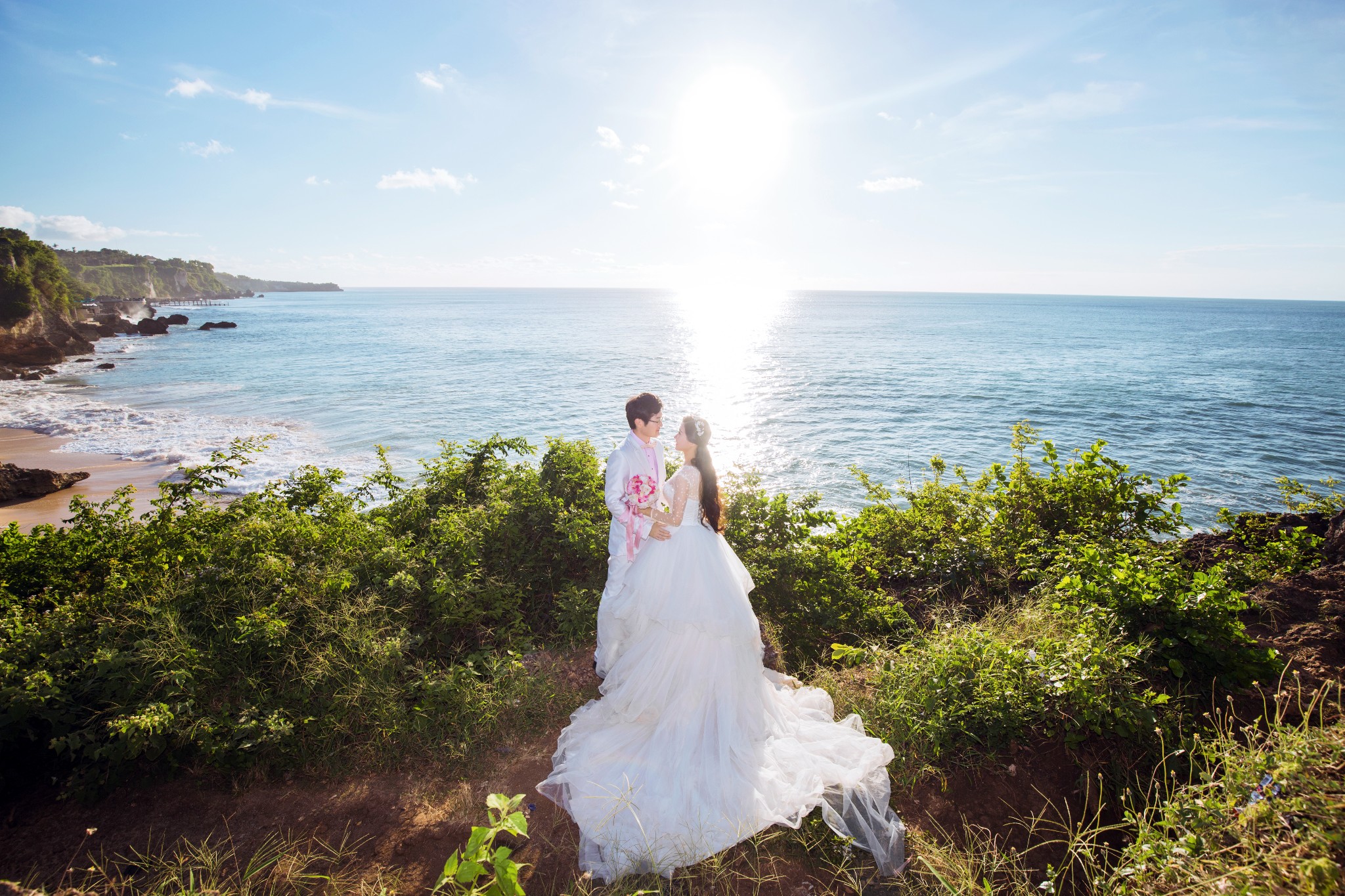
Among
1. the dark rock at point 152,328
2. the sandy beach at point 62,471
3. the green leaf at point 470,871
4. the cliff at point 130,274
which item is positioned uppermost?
the cliff at point 130,274

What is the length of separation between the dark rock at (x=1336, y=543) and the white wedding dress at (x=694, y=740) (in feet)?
22.4

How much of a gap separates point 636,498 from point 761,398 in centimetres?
3236

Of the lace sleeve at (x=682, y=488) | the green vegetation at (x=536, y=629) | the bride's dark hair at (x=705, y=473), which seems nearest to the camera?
the green vegetation at (x=536, y=629)

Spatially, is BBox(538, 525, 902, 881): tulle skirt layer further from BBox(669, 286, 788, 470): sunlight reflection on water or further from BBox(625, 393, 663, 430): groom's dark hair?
BBox(669, 286, 788, 470): sunlight reflection on water

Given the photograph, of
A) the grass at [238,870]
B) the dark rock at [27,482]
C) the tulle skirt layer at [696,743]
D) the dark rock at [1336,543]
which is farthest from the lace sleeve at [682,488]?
the dark rock at [27,482]

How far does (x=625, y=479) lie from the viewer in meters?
5.82

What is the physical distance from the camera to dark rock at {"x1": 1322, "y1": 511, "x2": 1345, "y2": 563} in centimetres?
717

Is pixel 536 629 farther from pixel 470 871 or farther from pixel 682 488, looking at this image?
pixel 470 871

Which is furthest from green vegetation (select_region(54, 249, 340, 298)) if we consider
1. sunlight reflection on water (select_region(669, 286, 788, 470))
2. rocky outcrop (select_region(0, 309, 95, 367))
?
sunlight reflection on water (select_region(669, 286, 788, 470))

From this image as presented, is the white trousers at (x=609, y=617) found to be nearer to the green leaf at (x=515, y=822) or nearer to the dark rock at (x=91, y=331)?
the green leaf at (x=515, y=822)

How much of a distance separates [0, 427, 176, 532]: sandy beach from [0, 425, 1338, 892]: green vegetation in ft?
35.6

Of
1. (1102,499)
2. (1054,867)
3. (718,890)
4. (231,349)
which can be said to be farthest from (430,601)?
(231,349)

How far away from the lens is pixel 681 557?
5383mm

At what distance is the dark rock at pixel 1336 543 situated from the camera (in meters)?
7.17
